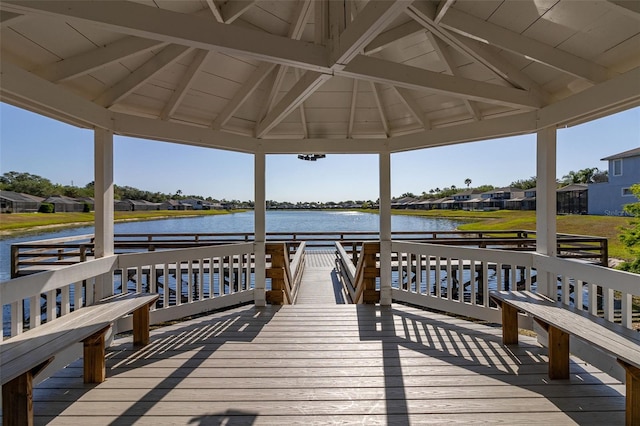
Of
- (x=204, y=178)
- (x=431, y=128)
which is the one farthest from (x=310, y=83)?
(x=204, y=178)

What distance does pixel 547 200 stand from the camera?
3.22 meters

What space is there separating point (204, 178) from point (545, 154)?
59.9 feet

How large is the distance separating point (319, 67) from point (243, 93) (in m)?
1.84

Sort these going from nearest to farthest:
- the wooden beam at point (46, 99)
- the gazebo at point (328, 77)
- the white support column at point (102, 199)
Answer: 1. the gazebo at point (328, 77)
2. the wooden beam at point (46, 99)
3. the white support column at point (102, 199)

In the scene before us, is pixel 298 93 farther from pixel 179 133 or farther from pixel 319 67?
pixel 179 133

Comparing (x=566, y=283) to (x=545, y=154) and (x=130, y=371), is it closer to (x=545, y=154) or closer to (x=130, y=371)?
(x=545, y=154)

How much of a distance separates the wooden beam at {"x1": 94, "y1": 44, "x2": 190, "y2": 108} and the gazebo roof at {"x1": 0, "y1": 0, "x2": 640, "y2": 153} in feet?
0.04

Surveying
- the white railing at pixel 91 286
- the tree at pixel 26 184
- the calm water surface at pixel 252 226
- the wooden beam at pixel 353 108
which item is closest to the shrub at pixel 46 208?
the tree at pixel 26 184

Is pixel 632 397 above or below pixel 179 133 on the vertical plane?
below

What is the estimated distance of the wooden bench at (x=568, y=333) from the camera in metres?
1.83

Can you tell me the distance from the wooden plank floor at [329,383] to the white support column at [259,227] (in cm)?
88

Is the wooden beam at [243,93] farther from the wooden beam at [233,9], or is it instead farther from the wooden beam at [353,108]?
the wooden beam at [353,108]

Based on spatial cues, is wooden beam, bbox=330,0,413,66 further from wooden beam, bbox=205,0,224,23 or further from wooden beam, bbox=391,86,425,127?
wooden beam, bbox=391,86,425,127

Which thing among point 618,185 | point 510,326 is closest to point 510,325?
point 510,326
